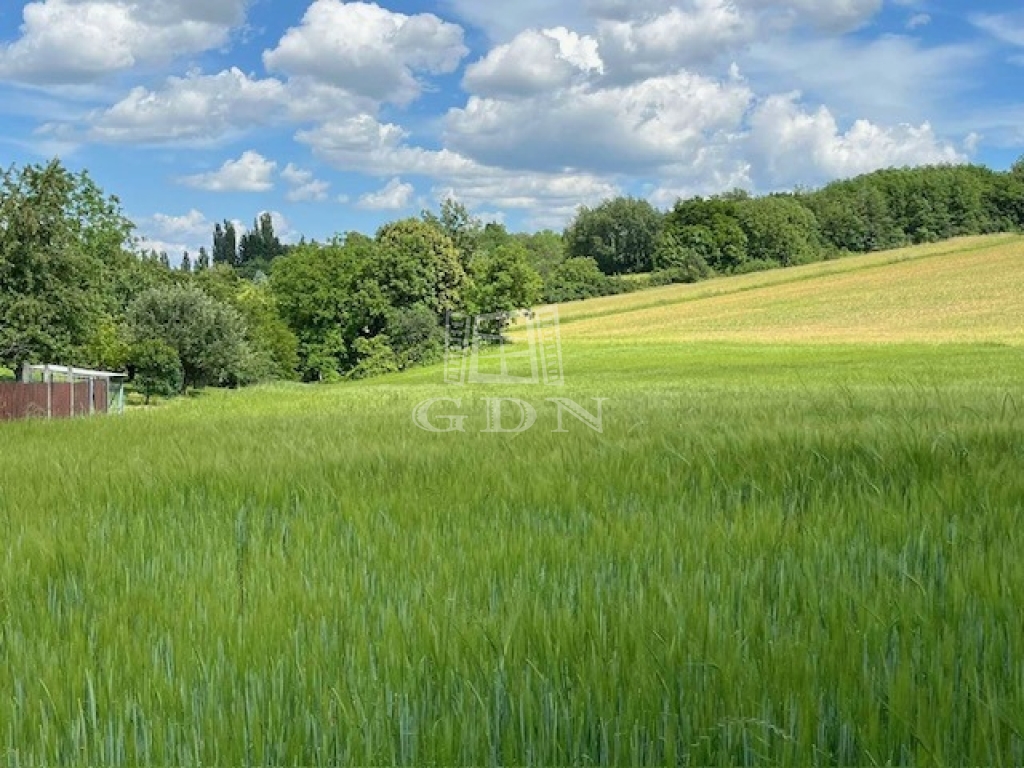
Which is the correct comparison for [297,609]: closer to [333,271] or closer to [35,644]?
[35,644]

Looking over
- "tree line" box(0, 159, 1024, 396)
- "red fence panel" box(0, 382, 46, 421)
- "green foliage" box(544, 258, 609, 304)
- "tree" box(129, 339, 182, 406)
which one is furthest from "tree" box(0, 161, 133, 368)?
"green foliage" box(544, 258, 609, 304)

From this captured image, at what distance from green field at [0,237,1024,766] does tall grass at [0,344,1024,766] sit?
0.01 m

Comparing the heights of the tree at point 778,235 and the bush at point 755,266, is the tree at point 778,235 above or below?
above

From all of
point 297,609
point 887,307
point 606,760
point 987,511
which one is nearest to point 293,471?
point 297,609

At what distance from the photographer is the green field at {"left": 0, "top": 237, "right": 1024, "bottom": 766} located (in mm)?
1769

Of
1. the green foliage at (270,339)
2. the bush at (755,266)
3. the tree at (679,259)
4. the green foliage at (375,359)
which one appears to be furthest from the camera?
the bush at (755,266)

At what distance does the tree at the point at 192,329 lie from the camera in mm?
54000

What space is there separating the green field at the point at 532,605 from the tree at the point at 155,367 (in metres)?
48.1

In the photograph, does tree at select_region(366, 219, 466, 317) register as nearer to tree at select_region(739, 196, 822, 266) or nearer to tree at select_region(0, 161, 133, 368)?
tree at select_region(0, 161, 133, 368)

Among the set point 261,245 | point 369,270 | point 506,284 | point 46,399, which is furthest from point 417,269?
point 261,245

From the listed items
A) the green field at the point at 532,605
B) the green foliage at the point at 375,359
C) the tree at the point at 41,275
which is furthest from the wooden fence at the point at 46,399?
the green foliage at the point at 375,359

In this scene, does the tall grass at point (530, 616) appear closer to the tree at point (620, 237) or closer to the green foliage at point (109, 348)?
the green foliage at point (109, 348)

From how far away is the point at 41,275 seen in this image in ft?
114

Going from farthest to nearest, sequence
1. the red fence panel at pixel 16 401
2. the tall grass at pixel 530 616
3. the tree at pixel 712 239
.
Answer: the tree at pixel 712 239 < the red fence panel at pixel 16 401 < the tall grass at pixel 530 616
